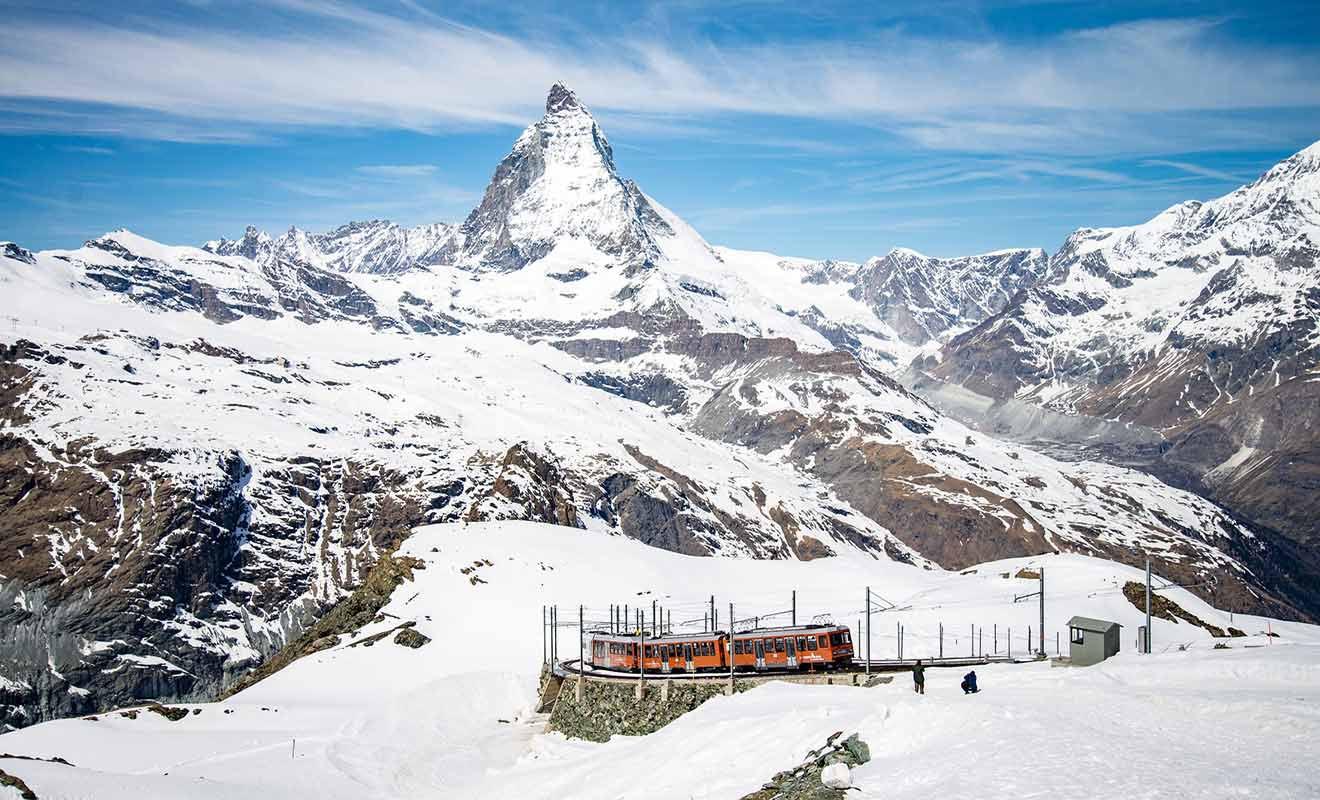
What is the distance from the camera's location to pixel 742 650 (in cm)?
7462

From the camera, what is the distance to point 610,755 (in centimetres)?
5778

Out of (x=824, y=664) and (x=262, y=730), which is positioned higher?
(x=824, y=664)

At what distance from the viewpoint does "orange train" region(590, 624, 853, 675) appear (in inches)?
2844

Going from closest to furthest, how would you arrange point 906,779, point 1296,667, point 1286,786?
point 1286,786 → point 906,779 → point 1296,667

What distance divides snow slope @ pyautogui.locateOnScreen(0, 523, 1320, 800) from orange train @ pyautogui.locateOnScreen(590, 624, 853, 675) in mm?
7109

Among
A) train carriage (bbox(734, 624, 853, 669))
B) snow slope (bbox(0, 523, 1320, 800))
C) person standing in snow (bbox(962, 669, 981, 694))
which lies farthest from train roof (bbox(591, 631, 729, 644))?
person standing in snow (bbox(962, 669, 981, 694))

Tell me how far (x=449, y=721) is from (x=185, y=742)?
71.3 feet

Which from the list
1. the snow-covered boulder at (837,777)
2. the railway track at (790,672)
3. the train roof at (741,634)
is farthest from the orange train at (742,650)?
the snow-covered boulder at (837,777)

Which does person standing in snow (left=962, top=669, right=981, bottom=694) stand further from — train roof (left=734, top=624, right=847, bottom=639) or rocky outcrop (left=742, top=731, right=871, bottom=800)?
train roof (left=734, top=624, right=847, bottom=639)

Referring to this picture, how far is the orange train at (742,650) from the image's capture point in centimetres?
7225

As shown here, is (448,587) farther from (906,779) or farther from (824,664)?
(906,779)

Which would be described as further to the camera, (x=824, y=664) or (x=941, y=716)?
(x=824, y=664)

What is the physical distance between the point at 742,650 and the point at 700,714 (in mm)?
17694

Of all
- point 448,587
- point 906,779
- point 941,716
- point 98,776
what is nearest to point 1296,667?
point 941,716
